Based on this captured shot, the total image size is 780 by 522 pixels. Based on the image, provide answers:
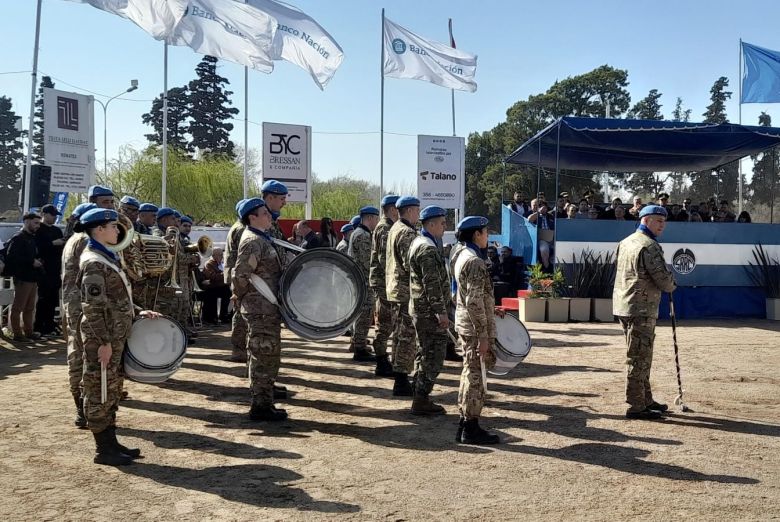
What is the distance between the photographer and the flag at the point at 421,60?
21.0 meters

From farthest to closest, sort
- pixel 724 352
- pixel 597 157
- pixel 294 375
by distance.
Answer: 1. pixel 597 157
2. pixel 724 352
3. pixel 294 375

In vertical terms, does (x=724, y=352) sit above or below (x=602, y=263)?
below

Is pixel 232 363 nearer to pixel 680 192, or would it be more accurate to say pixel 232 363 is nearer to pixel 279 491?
pixel 279 491

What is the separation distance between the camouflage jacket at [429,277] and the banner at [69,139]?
31.7ft

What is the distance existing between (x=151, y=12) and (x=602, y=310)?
469 inches

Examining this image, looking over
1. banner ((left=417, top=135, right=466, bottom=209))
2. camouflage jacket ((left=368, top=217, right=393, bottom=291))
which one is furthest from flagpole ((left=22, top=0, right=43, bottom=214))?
banner ((left=417, top=135, right=466, bottom=209))

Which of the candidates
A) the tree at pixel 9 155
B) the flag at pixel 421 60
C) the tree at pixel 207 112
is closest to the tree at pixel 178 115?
the tree at pixel 207 112

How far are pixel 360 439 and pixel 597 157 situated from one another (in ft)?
51.8

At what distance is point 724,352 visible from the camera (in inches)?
433

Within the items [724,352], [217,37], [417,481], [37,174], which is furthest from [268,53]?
[417,481]

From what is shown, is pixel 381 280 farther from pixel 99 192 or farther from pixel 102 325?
pixel 102 325

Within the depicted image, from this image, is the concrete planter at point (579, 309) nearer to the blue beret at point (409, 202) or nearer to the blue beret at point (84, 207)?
the blue beret at point (409, 202)

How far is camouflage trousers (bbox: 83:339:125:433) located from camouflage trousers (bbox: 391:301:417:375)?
3.20 meters

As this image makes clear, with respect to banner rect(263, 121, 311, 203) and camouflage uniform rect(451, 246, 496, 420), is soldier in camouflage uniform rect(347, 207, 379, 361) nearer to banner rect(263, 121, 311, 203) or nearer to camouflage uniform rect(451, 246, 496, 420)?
camouflage uniform rect(451, 246, 496, 420)
